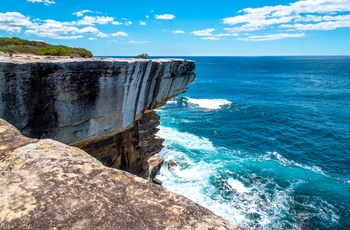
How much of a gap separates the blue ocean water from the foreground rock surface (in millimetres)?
17030

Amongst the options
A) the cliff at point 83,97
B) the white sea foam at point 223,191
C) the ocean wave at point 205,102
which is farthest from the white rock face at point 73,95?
the ocean wave at point 205,102

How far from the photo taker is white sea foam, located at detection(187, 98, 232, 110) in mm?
51062

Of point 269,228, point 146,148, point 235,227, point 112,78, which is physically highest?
point 112,78

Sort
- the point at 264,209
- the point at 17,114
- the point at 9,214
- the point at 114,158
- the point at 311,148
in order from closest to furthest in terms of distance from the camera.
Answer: the point at 9,214 < the point at 17,114 < the point at 114,158 < the point at 264,209 < the point at 311,148

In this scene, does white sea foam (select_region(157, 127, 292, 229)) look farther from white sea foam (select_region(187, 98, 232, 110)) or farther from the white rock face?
white sea foam (select_region(187, 98, 232, 110))

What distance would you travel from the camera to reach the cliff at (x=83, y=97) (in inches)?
267

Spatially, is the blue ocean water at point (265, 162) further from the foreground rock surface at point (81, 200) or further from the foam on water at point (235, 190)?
the foreground rock surface at point (81, 200)

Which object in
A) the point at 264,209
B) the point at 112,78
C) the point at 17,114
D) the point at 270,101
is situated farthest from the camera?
the point at 270,101

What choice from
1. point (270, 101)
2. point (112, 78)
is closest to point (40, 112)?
point (112, 78)

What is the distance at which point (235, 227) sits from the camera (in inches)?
105

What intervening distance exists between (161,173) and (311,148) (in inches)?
704

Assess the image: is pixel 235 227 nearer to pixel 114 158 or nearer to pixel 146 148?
pixel 114 158

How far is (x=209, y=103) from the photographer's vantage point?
54469mm

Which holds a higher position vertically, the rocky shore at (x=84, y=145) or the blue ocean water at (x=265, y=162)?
the rocky shore at (x=84, y=145)
